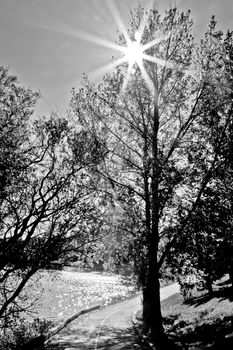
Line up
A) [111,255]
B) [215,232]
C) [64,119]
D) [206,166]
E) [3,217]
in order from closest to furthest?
[215,232] < [206,166] < [3,217] < [64,119] < [111,255]

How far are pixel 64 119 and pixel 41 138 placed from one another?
141cm

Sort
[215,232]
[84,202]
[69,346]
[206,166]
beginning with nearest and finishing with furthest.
→ [215,232]
[206,166]
[84,202]
[69,346]

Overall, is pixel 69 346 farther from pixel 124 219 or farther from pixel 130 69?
pixel 130 69

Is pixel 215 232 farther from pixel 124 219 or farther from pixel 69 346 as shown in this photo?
pixel 69 346

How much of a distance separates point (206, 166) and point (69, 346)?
490 inches

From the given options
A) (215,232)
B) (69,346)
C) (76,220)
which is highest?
(76,220)

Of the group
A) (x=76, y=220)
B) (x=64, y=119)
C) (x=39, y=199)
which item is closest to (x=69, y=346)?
(x=76, y=220)

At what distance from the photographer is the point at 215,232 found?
11.1 metres

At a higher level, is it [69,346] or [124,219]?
[124,219]

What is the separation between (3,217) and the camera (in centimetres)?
1380

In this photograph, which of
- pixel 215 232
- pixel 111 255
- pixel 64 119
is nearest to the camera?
pixel 215 232

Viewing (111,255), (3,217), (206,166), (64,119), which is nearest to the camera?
(206,166)

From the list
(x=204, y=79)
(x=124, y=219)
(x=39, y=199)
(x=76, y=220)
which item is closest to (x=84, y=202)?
(x=76, y=220)

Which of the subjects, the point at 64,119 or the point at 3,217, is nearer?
the point at 3,217
